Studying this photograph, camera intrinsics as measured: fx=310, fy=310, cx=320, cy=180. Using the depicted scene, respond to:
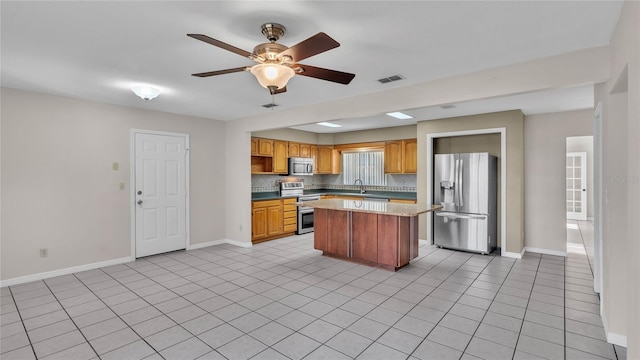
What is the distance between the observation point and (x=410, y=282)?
12.7 feet

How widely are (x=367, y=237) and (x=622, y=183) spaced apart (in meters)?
2.89

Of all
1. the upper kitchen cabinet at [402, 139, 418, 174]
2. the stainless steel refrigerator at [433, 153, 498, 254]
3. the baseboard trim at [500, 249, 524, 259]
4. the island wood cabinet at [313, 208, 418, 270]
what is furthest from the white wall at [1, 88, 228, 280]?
the baseboard trim at [500, 249, 524, 259]

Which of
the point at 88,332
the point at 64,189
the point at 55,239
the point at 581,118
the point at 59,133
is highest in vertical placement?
the point at 581,118

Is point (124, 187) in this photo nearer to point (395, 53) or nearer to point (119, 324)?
point (119, 324)

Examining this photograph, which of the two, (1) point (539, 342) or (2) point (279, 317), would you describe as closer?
(1) point (539, 342)

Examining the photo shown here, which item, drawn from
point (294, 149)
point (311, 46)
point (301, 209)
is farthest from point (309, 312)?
point (294, 149)

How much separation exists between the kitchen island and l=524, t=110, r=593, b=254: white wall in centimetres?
209

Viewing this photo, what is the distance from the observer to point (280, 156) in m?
6.99

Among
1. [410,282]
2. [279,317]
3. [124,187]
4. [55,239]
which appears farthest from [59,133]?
[410,282]

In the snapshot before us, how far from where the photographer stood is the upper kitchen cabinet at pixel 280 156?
22.5ft

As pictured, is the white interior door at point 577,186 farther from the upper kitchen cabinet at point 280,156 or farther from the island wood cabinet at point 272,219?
the upper kitchen cabinet at point 280,156

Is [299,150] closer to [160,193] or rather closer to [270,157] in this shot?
[270,157]

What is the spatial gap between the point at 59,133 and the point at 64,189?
29.7 inches

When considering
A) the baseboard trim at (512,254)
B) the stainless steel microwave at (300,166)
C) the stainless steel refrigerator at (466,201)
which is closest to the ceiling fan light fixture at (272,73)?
the stainless steel refrigerator at (466,201)
